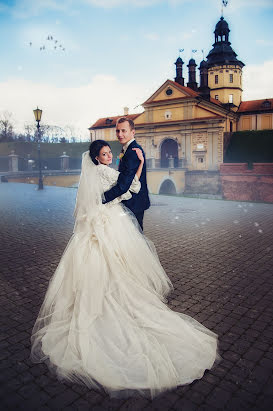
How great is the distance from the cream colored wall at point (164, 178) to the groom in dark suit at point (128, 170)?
1113 inches

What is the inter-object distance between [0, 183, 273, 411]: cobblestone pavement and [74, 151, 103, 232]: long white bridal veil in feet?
5.28

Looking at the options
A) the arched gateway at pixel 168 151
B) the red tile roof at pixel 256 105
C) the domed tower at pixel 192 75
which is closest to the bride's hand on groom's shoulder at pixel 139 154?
the arched gateway at pixel 168 151

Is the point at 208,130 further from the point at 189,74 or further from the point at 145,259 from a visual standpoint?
the point at 145,259

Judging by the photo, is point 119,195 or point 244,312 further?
point 244,312

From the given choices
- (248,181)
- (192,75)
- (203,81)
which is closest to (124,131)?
(248,181)

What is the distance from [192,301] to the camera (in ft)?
14.3

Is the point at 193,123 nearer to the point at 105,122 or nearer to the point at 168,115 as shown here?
the point at 168,115

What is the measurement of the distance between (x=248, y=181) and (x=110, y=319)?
21705mm

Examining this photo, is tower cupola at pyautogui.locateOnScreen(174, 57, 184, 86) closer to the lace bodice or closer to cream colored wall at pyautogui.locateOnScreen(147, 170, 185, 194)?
cream colored wall at pyautogui.locateOnScreen(147, 170, 185, 194)

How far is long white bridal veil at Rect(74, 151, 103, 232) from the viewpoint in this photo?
3.43 metres

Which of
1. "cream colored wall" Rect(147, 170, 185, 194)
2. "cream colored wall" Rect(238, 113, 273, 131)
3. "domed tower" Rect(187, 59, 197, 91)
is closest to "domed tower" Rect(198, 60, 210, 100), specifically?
"domed tower" Rect(187, 59, 197, 91)

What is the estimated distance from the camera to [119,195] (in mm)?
3564

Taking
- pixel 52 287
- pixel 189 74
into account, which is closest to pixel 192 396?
pixel 52 287

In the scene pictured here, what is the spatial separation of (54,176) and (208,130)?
17630 mm
